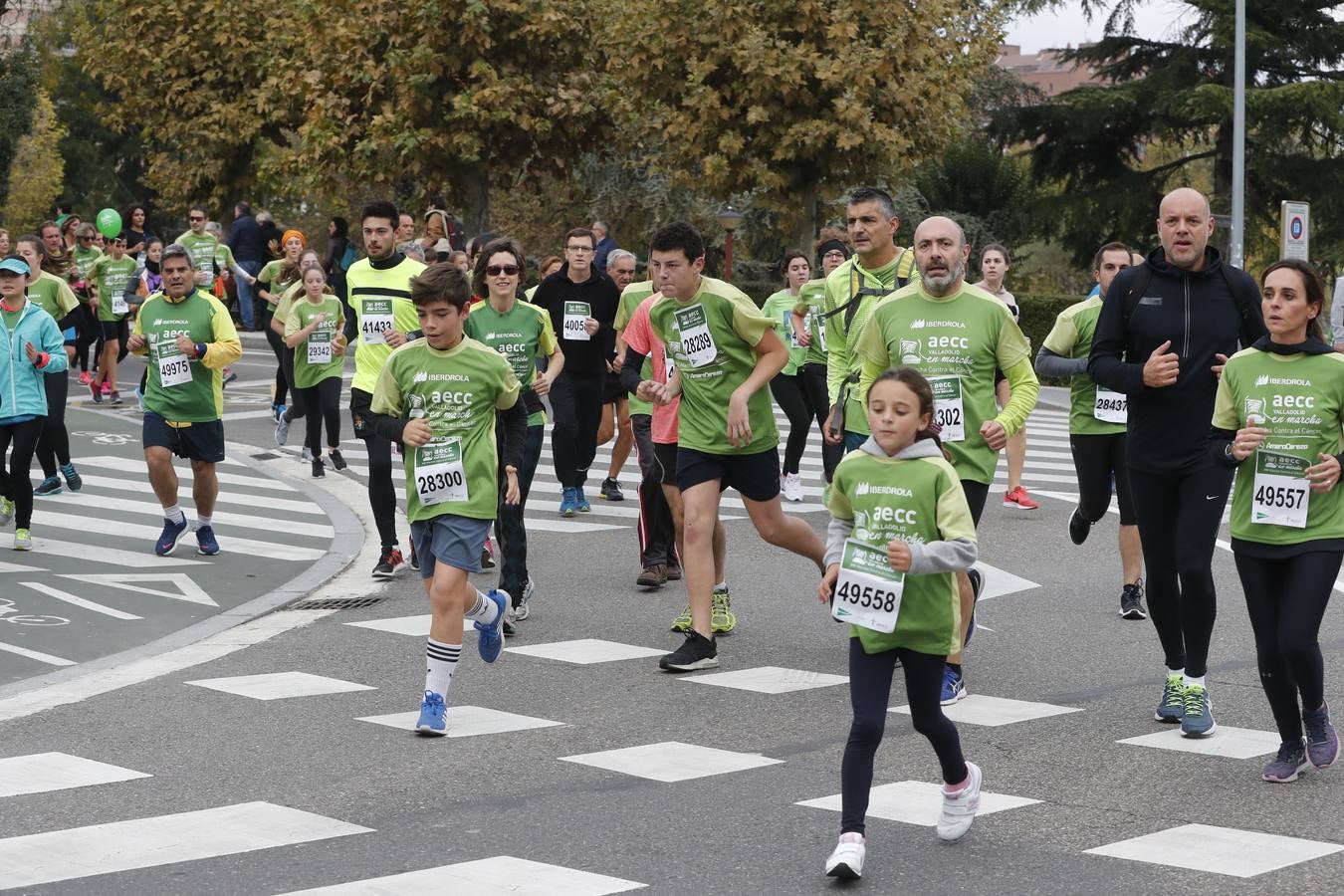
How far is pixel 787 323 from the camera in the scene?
15523mm

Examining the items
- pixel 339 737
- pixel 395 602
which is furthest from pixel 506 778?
pixel 395 602

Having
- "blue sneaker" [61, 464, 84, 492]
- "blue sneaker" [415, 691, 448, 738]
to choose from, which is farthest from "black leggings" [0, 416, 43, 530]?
"blue sneaker" [415, 691, 448, 738]

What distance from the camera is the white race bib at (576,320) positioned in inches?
527

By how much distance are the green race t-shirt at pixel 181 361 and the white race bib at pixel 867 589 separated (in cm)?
729

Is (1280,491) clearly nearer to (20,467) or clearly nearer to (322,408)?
(20,467)

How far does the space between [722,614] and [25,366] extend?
5.52 meters

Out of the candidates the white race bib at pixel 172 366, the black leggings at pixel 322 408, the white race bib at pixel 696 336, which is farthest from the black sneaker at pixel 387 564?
the black leggings at pixel 322 408

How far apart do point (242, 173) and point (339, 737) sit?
34.8 metres

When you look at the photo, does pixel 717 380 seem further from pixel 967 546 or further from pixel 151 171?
pixel 151 171

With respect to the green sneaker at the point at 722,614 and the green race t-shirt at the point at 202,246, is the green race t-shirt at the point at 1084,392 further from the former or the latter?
the green race t-shirt at the point at 202,246

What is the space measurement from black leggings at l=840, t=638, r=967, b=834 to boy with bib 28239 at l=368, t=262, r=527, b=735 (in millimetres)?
2270

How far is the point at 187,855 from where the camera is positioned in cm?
561

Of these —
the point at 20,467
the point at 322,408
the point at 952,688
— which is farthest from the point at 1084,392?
the point at 322,408

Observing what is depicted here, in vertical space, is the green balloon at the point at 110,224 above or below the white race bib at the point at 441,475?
above
